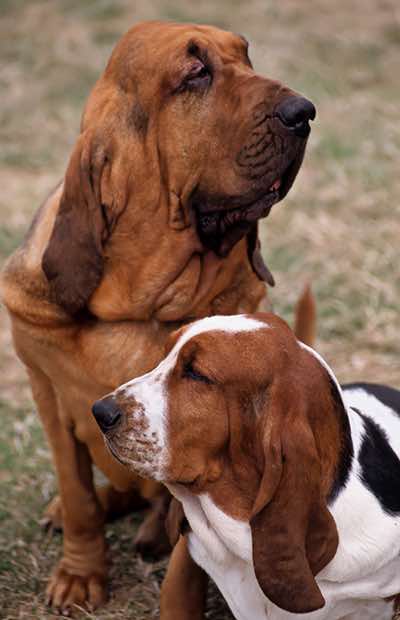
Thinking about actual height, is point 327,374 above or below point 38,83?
above

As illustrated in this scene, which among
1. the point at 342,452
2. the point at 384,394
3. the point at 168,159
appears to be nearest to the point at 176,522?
the point at 342,452

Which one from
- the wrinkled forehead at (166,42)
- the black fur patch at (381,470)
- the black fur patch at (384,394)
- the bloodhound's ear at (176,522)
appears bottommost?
the bloodhound's ear at (176,522)

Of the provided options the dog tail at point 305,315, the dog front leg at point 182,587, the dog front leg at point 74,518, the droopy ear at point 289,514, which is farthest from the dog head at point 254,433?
the dog tail at point 305,315

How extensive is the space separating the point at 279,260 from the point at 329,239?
0.44 m

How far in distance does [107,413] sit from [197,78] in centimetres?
125

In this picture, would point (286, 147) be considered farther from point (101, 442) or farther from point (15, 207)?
point (15, 207)

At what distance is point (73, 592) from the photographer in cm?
460

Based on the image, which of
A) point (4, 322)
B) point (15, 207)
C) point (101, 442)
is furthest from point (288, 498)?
point (15, 207)

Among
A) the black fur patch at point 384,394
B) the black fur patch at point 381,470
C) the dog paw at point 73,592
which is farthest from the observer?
the dog paw at point 73,592

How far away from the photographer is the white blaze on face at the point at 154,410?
3.59 m

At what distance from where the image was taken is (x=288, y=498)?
340cm

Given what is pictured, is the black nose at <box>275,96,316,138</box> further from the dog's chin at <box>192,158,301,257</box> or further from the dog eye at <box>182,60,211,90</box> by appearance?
the dog eye at <box>182,60,211,90</box>

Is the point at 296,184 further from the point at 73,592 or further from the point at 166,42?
the point at 73,592

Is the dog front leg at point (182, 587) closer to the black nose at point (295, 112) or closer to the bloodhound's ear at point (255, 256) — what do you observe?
the bloodhound's ear at point (255, 256)
